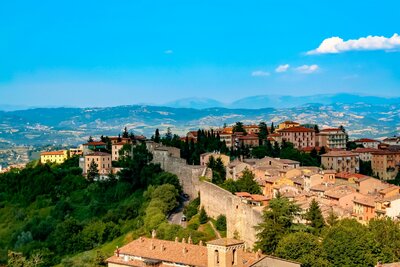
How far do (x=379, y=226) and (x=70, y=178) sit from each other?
172 ft

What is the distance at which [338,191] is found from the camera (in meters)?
53.0

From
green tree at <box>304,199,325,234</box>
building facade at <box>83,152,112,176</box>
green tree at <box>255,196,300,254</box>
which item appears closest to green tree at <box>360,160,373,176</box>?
building facade at <box>83,152,112,176</box>

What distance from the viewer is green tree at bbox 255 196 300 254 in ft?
130

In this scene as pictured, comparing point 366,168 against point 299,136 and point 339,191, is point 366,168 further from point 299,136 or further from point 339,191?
point 339,191

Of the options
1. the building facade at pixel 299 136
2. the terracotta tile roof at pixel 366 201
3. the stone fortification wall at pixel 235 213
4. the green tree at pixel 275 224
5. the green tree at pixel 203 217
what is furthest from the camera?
the building facade at pixel 299 136

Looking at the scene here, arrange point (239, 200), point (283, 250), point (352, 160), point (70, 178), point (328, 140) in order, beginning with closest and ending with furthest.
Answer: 1. point (283, 250)
2. point (239, 200)
3. point (352, 160)
4. point (70, 178)
5. point (328, 140)

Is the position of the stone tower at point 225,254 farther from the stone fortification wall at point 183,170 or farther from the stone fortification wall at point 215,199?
the stone fortification wall at point 183,170

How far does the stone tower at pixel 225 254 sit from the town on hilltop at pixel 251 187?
5 cm

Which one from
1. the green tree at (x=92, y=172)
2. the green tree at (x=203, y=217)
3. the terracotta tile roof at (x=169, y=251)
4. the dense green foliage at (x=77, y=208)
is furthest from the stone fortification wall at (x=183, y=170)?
the terracotta tile roof at (x=169, y=251)

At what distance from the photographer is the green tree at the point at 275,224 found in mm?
39688

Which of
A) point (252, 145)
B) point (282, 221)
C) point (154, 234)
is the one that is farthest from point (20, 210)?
point (282, 221)

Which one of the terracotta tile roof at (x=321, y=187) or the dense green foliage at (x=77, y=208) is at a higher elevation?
the terracotta tile roof at (x=321, y=187)

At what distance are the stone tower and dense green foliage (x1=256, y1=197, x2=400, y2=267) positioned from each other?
5.40 metres

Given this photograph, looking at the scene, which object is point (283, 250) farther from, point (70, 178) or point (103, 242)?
point (70, 178)
